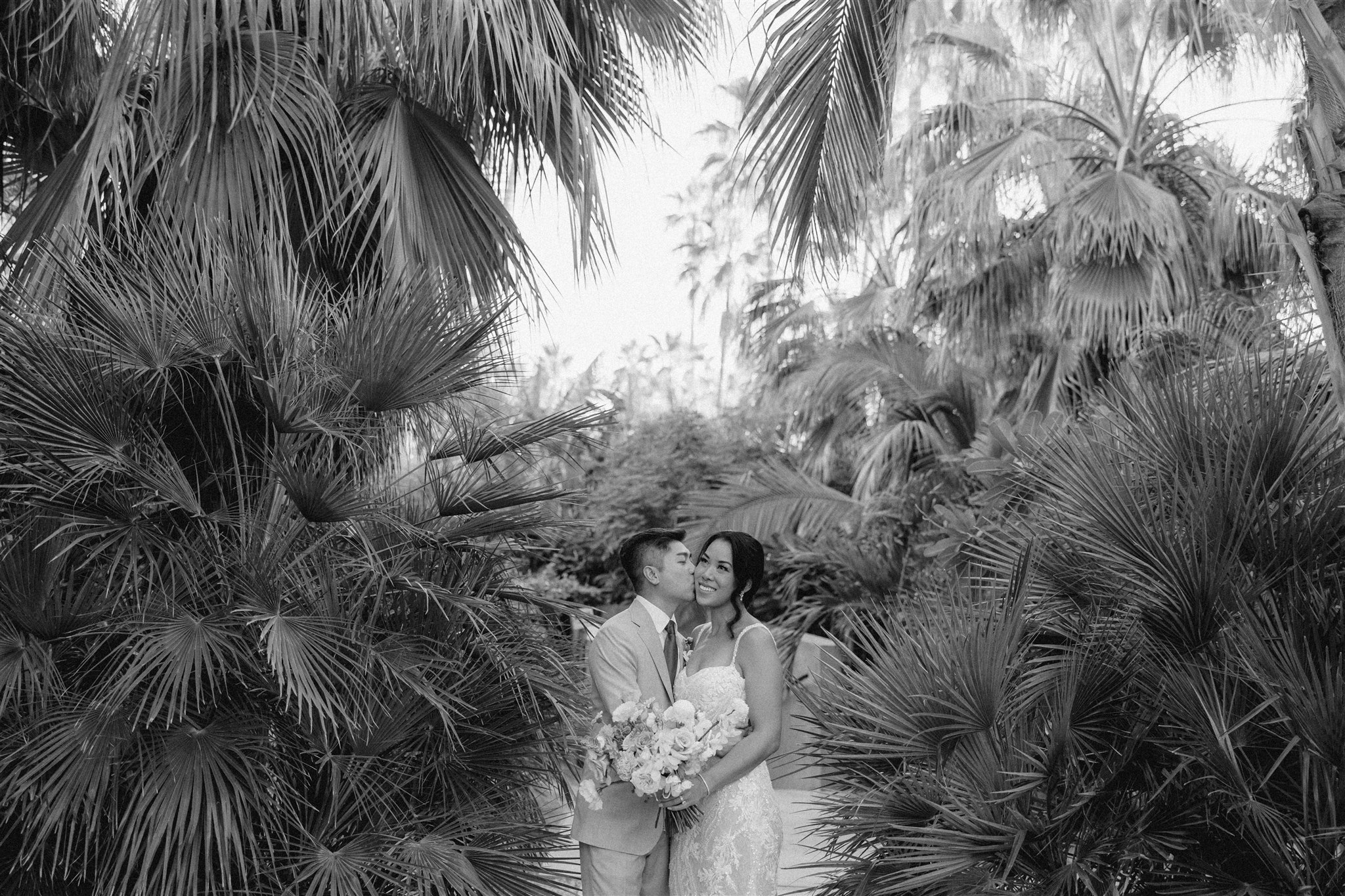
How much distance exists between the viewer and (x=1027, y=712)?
3.93 metres

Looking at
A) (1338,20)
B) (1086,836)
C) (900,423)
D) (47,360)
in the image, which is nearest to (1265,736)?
(1086,836)

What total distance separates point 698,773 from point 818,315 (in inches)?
665

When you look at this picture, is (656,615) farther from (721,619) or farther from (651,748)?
(651,748)

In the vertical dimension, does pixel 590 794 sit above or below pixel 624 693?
below

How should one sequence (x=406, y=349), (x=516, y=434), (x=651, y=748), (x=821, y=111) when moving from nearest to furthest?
(x=406, y=349), (x=651, y=748), (x=516, y=434), (x=821, y=111)

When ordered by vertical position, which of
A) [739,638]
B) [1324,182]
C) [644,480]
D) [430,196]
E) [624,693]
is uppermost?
[1324,182]

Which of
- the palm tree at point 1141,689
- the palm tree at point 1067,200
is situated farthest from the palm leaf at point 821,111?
the palm tree at point 1067,200

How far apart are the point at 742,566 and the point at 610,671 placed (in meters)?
0.75

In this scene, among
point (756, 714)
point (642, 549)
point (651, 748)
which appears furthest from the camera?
point (642, 549)

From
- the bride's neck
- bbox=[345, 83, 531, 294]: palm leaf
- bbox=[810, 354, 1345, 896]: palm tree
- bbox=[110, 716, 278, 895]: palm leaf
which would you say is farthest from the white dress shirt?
bbox=[345, 83, 531, 294]: palm leaf

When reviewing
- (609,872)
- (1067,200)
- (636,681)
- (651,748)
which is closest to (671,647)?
(636,681)

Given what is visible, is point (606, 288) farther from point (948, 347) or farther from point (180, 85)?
point (948, 347)

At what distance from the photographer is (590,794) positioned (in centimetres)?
432

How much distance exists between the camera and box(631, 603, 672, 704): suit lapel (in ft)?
15.8
